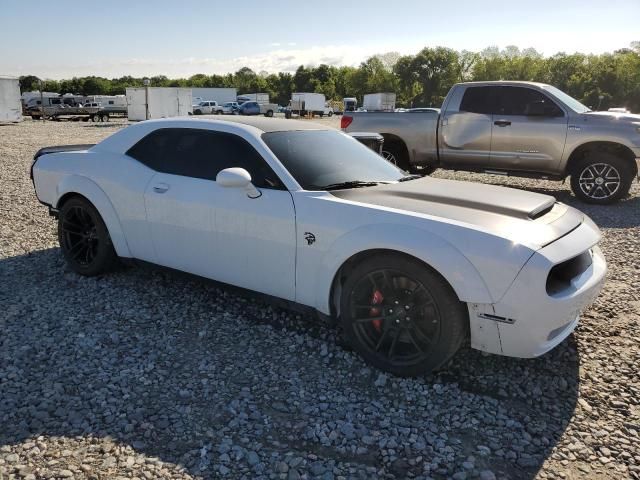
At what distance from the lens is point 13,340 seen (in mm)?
3592

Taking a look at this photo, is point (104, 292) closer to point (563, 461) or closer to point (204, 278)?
point (204, 278)

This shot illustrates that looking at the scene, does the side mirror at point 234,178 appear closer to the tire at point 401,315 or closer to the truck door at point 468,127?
the tire at point 401,315

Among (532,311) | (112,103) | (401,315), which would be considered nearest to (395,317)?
(401,315)

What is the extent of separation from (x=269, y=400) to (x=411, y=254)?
46.2 inches

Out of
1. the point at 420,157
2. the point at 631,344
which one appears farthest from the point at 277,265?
the point at 420,157

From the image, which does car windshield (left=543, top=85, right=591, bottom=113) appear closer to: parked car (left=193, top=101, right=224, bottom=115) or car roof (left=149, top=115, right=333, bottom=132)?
car roof (left=149, top=115, right=333, bottom=132)

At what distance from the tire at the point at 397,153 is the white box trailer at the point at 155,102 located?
26.8m

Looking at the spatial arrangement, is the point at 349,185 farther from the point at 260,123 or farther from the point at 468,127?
the point at 468,127

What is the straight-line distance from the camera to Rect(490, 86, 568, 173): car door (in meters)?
8.70

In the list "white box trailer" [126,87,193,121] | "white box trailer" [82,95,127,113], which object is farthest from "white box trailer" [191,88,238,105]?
"white box trailer" [126,87,193,121]

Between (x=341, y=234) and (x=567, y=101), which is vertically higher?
(x=567, y=101)

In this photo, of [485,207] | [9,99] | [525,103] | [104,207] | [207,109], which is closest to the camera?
[485,207]

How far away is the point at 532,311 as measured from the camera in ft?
9.16

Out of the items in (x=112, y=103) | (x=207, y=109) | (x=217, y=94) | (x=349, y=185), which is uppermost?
(x=217, y=94)
